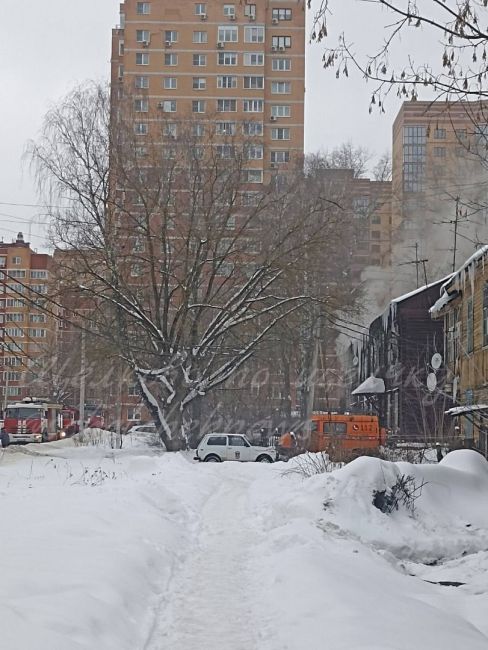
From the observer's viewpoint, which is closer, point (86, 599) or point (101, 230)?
point (86, 599)

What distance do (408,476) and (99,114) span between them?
2374cm

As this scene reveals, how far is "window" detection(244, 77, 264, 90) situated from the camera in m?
82.1

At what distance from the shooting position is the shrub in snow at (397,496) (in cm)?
1525

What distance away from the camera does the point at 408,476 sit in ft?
51.9

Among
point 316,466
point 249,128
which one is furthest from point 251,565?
point 249,128

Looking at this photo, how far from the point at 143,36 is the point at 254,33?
10.3 m

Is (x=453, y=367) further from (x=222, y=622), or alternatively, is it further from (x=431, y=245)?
(x=431, y=245)

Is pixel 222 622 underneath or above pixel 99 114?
underneath

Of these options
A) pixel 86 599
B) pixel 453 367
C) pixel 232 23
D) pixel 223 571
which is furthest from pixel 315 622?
pixel 232 23

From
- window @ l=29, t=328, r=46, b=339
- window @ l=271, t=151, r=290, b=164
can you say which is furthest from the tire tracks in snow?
window @ l=29, t=328, r=46, b=339

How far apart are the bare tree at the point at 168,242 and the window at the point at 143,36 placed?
48.5 meters

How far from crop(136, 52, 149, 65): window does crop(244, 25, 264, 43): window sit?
931cm

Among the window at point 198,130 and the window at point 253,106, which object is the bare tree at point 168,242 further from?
the window at point 253,106

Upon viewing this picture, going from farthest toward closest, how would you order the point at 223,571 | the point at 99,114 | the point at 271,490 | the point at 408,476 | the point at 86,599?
1. the point at 99,114
2. the point at 271,490
3. the point at 408,476
4. the point at 223,571
5. the point at 86,599
